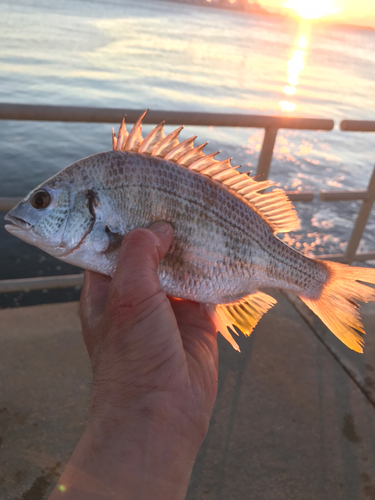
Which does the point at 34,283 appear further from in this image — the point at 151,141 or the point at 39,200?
the point at 151,141

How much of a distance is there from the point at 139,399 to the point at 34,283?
88.8 inches

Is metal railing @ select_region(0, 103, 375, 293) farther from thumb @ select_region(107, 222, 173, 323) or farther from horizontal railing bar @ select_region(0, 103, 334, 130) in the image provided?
thumb @ select_region(107, 222, 173, 323)

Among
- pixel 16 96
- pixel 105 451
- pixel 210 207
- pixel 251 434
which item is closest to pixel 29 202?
pixel 210 207

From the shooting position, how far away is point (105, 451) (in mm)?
1337

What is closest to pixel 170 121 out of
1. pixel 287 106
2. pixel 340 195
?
pixel 340 195

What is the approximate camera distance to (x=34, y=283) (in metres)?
3.30

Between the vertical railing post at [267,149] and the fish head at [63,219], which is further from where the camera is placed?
the vertical railing post at [267,149]

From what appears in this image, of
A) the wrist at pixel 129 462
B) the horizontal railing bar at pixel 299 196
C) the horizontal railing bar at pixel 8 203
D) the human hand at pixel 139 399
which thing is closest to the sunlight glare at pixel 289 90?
the horizontal railing bar at pixel 299 196

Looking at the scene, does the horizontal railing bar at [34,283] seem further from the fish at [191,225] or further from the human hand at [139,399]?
the human hand at [139,399]

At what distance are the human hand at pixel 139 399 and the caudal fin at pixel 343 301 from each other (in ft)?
2.80

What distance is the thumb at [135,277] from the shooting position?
1.52 meters

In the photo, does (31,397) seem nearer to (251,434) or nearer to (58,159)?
(251,434)

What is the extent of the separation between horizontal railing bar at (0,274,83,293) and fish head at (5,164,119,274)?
5.05 feet

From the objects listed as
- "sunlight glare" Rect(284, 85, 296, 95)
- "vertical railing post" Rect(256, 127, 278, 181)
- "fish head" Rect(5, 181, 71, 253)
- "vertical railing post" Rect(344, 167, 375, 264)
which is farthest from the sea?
"fish head" Rect(5, 181, 71, 253)
